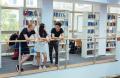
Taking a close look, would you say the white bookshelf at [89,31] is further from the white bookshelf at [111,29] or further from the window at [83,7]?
the window at [83,7]

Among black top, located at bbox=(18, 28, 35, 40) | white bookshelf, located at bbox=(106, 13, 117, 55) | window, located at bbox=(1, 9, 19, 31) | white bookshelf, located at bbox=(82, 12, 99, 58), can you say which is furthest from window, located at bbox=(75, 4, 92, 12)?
black top, located at bbox=(18, 28, 35, 40)

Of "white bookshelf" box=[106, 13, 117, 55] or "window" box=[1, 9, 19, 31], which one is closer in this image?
"window" box=[1, 9, 19, 31]

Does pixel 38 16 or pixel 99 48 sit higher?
pixel 38 16

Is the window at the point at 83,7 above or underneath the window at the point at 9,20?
above

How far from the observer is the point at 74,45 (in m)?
12.1

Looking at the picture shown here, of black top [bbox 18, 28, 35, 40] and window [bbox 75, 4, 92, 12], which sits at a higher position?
window [bbox 75, 4, 92, 12]

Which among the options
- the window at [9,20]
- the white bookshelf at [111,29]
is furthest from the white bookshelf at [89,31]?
the window at [9,20]

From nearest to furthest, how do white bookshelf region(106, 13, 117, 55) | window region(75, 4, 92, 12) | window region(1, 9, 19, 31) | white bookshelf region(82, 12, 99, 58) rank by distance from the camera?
window region(1, 9, 19, 31) → white bookshelf region(82, 12, 99, 58) → white bookshelf region(106, 13, 117, 55) → window region(75, 4, 92, 12)

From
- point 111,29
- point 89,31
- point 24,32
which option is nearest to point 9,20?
point 89,31

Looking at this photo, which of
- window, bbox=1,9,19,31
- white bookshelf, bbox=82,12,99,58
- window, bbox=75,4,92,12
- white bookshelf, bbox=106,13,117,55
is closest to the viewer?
window, bbox=1,9,19,31

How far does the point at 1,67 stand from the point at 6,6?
3.59 meters

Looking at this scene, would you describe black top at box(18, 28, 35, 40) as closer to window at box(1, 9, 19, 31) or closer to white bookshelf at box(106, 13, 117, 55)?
window at box(1, 9, 19, 31)

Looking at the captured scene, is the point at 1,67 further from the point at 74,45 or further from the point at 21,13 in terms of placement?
the point at 74,45

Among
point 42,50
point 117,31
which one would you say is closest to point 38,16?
point 42,50
